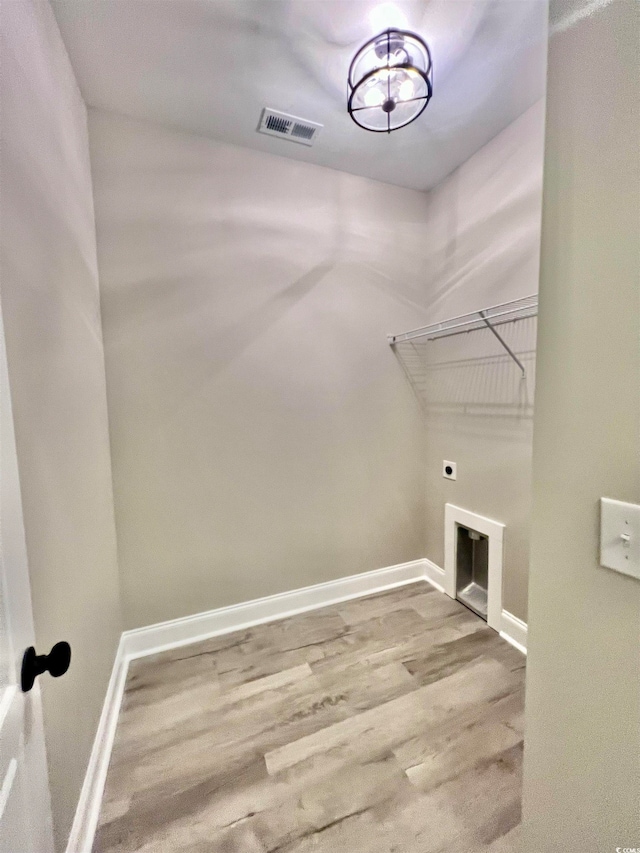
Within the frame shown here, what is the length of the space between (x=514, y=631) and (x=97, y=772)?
6.26ft

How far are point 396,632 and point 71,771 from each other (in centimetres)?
147

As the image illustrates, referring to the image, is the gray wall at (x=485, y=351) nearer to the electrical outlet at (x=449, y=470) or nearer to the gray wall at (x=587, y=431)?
the electrical outlet at (x=449, y=470)

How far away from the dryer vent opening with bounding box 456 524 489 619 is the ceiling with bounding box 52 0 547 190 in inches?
88.3

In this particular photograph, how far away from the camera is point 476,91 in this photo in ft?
4.83

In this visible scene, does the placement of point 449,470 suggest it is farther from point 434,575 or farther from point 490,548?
point 434,575

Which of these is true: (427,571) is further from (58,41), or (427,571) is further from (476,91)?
(58,41)

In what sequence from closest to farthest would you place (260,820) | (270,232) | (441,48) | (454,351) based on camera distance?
(260,820), (441,48), (270,232), (454,351)

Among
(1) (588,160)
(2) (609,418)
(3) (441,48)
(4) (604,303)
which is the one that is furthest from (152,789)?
(3) (441,48)

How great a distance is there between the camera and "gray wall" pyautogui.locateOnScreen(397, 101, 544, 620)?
1656mm

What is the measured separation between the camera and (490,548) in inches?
74.2

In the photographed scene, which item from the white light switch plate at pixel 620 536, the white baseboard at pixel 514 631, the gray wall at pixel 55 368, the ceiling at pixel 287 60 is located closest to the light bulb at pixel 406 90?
the ceiling at pixel 287 60

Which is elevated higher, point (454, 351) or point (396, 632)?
point (454, 351)

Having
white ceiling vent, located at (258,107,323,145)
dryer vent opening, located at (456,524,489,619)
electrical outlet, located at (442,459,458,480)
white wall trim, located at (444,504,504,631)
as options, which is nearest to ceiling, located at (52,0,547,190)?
white ceiling vent, located at (258,107,323,145)

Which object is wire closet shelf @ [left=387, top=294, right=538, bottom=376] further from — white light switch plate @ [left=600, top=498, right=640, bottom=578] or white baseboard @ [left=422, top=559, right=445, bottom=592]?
white baseboard @ [left=422, top=559, right=445, bottom=592]
